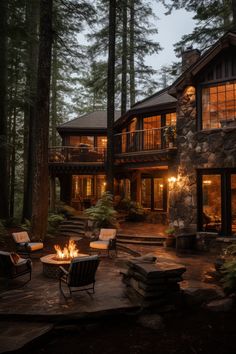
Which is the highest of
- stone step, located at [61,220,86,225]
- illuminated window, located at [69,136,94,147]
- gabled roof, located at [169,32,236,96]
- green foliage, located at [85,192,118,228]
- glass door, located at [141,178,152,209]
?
gabled roof, located at [169,32,236,96]

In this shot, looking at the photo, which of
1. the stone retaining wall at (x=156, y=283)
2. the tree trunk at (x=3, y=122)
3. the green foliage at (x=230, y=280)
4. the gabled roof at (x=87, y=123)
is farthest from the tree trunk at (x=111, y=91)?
the green foliage at (x=230, y=280)

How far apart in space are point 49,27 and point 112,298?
10.9m

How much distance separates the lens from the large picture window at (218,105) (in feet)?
34.2

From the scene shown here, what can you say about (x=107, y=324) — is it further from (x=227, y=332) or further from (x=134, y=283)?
(x=227, y=332)

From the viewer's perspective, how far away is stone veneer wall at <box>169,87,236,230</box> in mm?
10258

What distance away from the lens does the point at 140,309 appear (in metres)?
5.26

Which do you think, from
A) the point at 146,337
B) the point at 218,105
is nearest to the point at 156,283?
the point at 146,337

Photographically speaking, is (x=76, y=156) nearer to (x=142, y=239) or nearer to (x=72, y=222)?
(x=72, y=222)

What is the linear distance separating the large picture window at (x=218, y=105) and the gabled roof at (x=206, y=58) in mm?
830

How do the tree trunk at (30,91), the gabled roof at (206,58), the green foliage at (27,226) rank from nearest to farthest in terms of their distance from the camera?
the gabled roof at (206,58)
the green foliage at (27,226)
the tree trunk at (30,91)

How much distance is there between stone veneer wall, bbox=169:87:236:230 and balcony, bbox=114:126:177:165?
1.27 meters

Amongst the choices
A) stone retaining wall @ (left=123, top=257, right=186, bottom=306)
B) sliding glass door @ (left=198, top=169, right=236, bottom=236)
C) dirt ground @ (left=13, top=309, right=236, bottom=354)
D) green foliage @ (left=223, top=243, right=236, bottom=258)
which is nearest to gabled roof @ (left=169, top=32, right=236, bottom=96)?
sliding glass door @ (left=198, top=169, right=236, bottom=236)

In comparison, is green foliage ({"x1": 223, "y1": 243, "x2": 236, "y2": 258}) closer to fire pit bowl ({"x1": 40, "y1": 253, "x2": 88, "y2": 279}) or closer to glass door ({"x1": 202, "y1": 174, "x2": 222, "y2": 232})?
glass door ({"x1": 202, "y1": 174, "x2": 222, "y2": 232})

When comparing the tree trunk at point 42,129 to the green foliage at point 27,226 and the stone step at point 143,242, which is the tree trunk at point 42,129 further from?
the stone step at point 143,242
